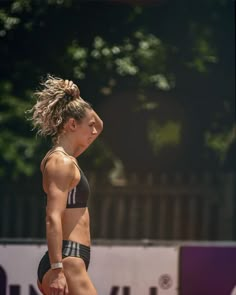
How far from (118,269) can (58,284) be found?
2.97 meters

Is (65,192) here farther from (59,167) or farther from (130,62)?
(130,62)

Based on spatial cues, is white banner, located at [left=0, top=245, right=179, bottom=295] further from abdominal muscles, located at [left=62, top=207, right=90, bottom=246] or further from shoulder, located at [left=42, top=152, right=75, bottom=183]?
shoulder, located at [left=42, top=152, right=75, bottom=183]

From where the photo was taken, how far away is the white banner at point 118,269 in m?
7.92

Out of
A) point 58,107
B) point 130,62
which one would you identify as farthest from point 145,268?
point 130,62

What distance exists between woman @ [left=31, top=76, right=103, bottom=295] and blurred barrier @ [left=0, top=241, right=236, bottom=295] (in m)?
2.60

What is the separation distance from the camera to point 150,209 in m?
11.9

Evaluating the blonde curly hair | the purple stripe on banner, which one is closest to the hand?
the blonde curly hair

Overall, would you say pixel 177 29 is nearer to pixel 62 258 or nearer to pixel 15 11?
pixel 15 11

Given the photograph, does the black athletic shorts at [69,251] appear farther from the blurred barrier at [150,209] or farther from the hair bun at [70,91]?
the blurred barrier at [150,209]

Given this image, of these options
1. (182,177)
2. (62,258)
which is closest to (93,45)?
(182,177)

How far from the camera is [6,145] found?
13.4 meters

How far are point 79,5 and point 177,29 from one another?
4.85 ft

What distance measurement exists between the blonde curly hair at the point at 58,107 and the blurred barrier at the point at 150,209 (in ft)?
20.4

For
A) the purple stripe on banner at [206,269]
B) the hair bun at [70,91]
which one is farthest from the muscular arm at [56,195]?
the purple stripe on banner at [206,269]
